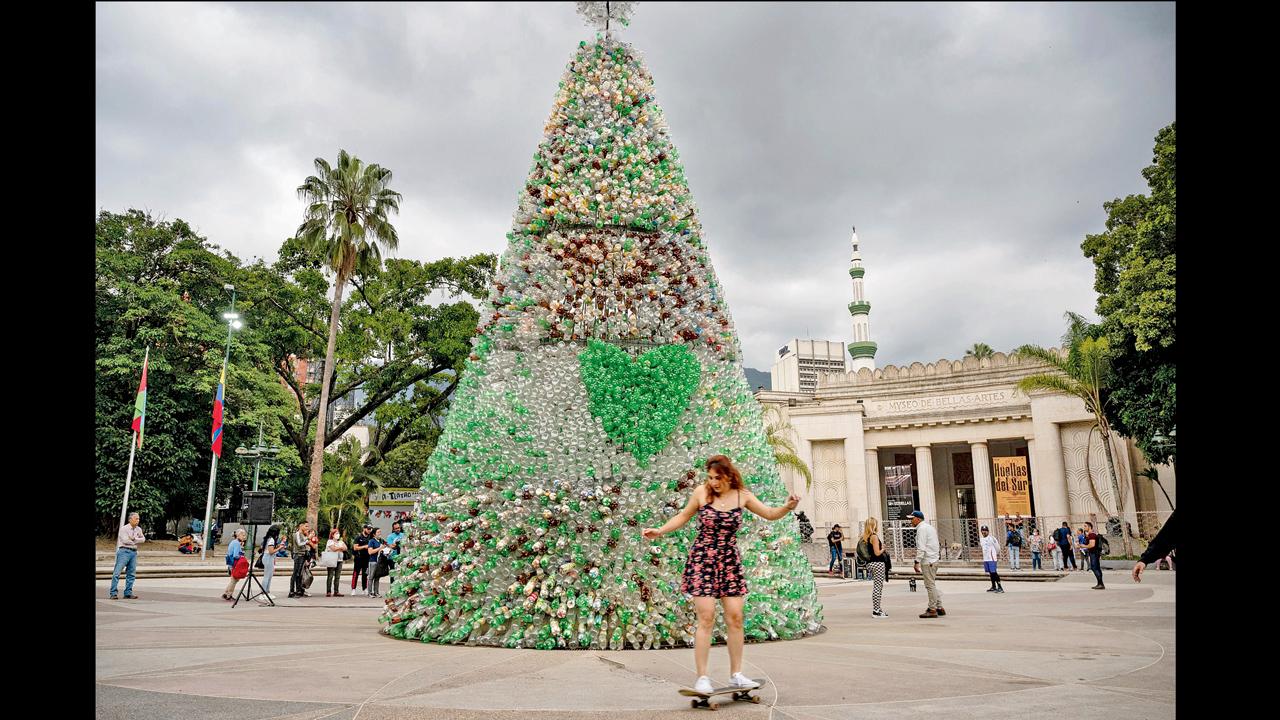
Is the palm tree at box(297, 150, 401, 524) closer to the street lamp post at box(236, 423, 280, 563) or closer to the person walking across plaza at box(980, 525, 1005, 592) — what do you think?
the street lamp post at box(236, 423, 280, 563)

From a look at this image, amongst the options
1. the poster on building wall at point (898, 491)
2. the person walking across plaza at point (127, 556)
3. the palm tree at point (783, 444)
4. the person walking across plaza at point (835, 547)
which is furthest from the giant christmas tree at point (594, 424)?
the poster on building wall at point (898, 491)

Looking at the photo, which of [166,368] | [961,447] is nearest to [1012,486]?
[961,447]

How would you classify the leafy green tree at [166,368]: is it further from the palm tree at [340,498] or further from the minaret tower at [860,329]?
the minaret tower at [860,329]

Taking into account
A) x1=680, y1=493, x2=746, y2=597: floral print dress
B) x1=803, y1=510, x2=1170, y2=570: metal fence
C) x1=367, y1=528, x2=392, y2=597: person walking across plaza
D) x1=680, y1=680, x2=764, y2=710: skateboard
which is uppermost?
x1=680, y1=493, x2=746, y2=597: floral print dress

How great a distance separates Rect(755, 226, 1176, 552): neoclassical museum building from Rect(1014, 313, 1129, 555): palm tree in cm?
207

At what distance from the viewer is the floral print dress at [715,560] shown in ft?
15.3

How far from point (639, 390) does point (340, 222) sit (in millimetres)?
22350

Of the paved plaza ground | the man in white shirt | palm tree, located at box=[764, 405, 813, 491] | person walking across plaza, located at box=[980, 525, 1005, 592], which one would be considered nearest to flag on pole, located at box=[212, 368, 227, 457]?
the paved plaza ground

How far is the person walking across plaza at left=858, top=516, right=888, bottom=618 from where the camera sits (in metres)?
10.6
